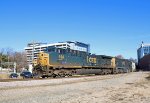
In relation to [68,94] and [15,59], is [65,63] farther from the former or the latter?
[15,59]

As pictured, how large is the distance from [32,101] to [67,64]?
23.9m

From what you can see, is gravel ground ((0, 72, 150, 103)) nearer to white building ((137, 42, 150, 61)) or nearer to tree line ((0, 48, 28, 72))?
tree line ((0, 48, 28, 72))

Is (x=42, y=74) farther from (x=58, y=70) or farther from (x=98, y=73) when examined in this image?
(x=98, y=73)

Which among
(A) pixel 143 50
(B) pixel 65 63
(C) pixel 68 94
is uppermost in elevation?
(A) pixel 143 50

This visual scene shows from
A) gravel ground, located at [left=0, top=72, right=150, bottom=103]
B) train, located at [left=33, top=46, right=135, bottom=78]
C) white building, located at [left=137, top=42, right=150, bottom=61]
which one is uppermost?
white building, located at [left=137, top=42, right=150, bottom=61]

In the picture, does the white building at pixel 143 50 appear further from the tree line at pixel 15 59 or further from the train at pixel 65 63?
the train at pixel 65 63

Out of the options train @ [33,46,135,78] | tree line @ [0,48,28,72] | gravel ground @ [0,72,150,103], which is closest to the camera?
gravel ground @ [0,72,150,103]

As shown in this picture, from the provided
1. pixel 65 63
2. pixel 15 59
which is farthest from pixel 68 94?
pixel 15 59

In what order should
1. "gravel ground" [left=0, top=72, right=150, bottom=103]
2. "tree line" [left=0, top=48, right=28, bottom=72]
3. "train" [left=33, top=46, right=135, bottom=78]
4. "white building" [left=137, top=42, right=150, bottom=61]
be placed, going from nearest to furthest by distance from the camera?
"gravel ground" [left=0, top=72, right=150, bottom=103] → "train" [left=33, top=46, right=135, bottom=78] → "tree line" [left=0, top=48, right=28, bottom=72] → "white building" [left=137, top=42, right=150, bottom=61]

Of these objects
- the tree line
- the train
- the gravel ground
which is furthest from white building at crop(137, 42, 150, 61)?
the gravel ground

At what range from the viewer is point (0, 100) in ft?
42.7

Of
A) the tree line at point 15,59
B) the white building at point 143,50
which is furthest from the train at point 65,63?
the white building at point 143,50

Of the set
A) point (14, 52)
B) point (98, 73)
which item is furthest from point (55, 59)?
point (14, 52)

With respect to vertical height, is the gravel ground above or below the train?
below
